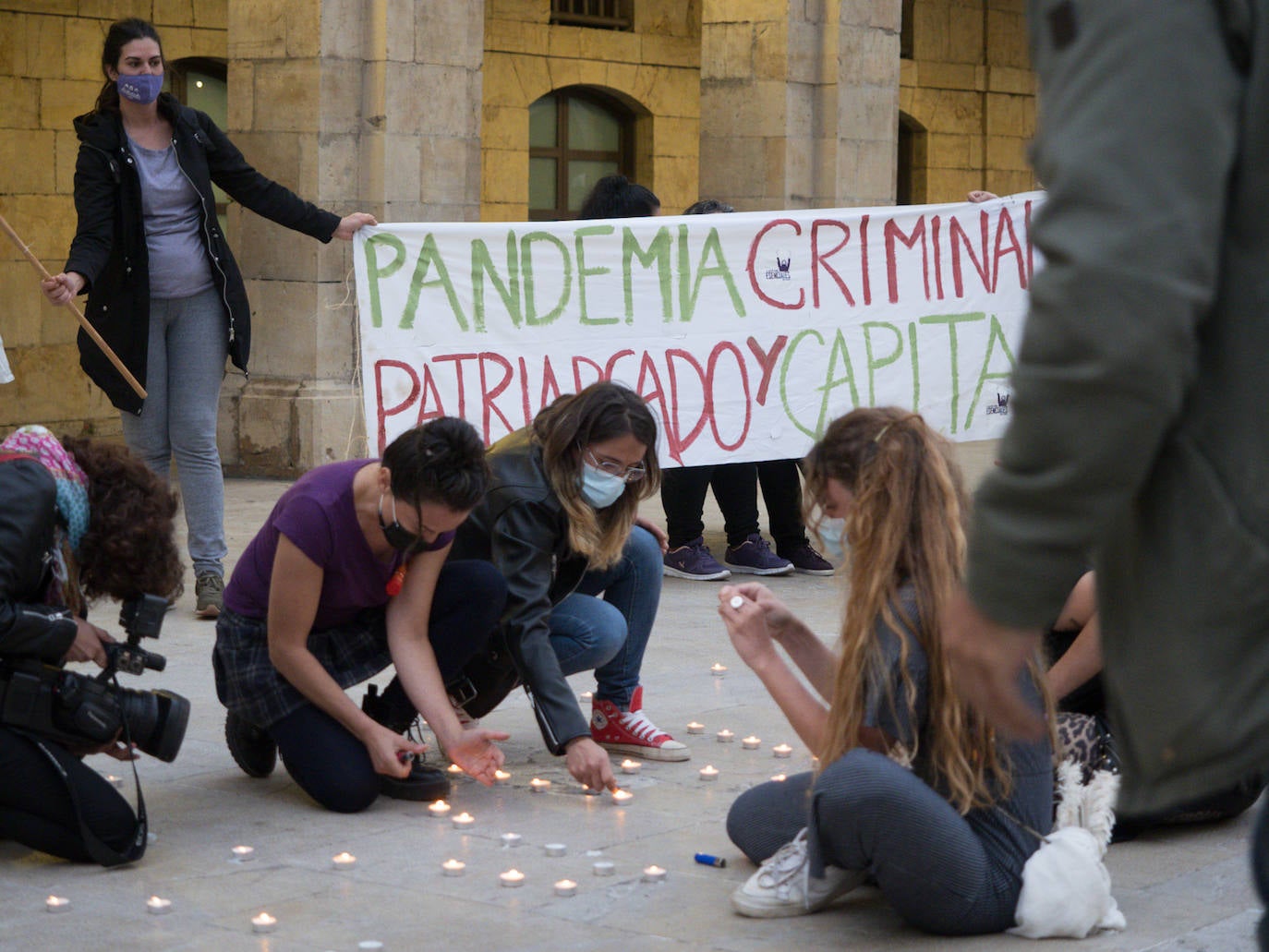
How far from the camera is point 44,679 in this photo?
3.88 meters

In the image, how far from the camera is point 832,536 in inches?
153

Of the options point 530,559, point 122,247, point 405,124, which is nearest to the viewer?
point 530,559

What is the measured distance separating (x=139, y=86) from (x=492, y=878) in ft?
12.2

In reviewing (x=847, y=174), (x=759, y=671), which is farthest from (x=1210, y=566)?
(x=847, y=174)

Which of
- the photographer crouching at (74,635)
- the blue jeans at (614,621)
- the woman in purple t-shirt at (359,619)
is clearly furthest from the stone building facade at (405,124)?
the photographer crouching at (74,635)

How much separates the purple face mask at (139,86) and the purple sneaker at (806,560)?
3466mm

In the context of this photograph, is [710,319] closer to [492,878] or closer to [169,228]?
[169,228]

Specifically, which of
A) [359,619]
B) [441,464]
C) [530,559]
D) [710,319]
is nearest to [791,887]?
[441,464]

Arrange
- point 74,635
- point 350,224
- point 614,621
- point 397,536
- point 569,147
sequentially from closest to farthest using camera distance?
1. point 74,635
2. point 397,536
3. point 614,621
4. point 350,224
5. point 569,147

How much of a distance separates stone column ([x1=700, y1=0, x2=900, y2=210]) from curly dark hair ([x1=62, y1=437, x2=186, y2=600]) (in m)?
8.74

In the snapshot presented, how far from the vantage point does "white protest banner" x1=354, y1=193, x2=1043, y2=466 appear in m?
7.51

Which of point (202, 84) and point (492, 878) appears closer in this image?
point (492, 878)

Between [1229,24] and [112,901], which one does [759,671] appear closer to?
[112,901]

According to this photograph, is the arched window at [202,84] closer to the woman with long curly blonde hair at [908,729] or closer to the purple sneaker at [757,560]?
the purple sneaker at [757,560]
